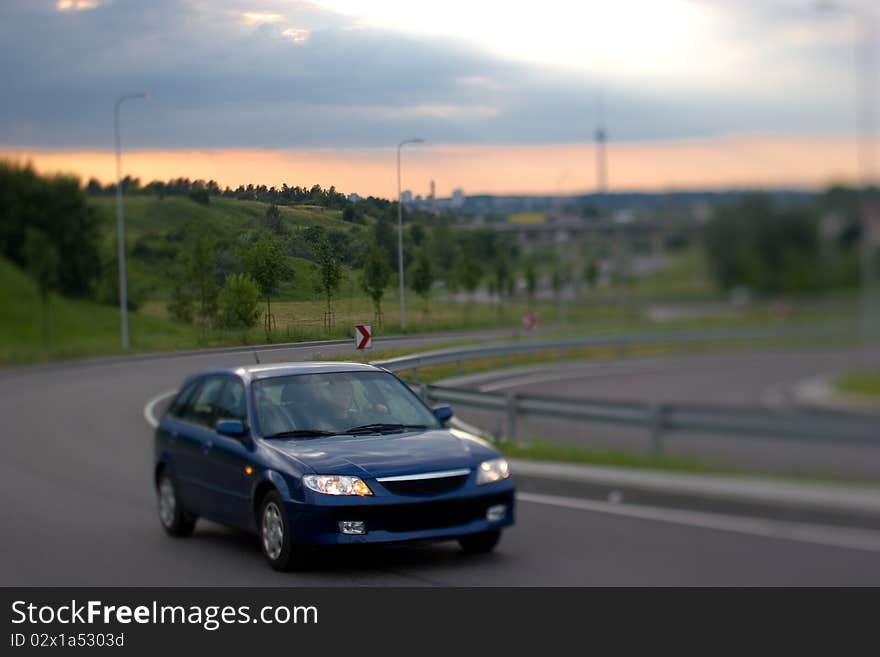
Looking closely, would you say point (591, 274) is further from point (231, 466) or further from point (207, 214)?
point (207, 214)

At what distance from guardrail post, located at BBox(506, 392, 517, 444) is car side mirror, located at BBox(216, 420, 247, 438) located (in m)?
6.73

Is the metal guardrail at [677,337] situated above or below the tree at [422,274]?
below

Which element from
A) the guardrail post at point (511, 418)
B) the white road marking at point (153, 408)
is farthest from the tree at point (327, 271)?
the white road marking at point (153, 408)

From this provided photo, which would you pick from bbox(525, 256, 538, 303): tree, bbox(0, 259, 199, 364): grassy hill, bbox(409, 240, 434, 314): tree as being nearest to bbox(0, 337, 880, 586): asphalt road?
bbox(409, 240, 434, 314): tree

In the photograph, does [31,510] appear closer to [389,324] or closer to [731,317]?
[389,324]

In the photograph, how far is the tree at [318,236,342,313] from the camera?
8.74m

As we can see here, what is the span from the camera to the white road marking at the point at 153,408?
85.1 feet

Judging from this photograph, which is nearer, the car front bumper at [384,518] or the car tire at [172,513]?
the car front bumper at [384,518]

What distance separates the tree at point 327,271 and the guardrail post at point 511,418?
24.9 feet

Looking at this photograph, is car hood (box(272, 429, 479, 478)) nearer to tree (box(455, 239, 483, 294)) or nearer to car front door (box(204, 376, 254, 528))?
car front door (box(204, 376, 254, 528))

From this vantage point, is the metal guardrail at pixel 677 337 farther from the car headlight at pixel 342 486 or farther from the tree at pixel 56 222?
the car headlight at pixel 342 486

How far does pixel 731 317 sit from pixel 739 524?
2722 centimetres
